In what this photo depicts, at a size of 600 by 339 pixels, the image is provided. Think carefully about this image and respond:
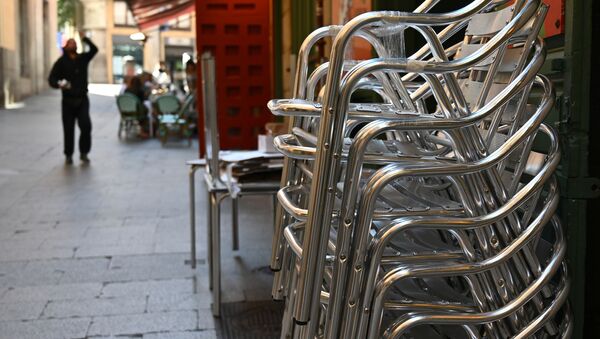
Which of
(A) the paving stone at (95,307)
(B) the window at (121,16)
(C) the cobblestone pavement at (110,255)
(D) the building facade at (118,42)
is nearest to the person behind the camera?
(C) the cobblestone pavement at (110,255)

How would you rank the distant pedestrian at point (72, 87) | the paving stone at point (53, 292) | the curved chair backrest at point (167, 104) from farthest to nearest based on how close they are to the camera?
the curved chair backrest at point (167, 104) < the distant pedestrian at point (72, 87) < the paving stone at point (53, 292)

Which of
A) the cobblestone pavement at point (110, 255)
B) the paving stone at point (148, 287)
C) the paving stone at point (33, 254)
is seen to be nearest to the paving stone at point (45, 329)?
the cobblestone pavement at point (110, 255)

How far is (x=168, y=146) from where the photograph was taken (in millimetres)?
13844

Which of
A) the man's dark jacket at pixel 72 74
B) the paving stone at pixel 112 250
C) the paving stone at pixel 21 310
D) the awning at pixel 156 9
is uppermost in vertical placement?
the awning at pixel 156 9

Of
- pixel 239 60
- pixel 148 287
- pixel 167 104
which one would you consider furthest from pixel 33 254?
pixel 167 104

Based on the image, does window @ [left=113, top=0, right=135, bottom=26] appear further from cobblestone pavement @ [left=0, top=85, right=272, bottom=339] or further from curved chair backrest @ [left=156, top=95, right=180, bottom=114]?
cobblestone pavement @ [left=0, top=85, right=272, bottom=339]

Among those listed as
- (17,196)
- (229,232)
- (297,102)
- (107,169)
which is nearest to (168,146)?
(107,169)

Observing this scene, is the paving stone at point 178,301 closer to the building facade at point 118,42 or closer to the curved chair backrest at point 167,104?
the curved chair backrest at point 167,104

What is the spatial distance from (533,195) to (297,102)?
1.94ft

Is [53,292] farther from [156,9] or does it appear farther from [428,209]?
[156,9]

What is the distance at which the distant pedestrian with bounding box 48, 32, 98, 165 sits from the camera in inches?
421

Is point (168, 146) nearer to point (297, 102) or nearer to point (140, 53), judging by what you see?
point (297, 102)

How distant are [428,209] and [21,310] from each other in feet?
9.88

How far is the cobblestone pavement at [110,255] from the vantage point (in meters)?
4.05
